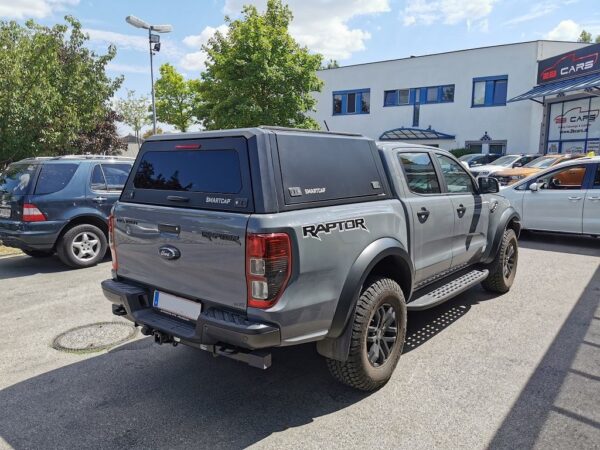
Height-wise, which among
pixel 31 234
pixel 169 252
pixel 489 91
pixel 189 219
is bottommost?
pixel 31 234

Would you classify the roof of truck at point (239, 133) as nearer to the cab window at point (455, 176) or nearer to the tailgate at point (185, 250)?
the tailgate at point (185, 250)

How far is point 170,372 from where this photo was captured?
145 inches

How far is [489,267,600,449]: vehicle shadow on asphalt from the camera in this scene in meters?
2.76

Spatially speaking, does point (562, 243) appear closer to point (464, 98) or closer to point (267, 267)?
point (267, 267)

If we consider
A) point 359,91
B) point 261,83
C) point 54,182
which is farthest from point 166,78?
point 54,182

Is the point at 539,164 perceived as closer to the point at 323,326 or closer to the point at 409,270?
the point at 409,270

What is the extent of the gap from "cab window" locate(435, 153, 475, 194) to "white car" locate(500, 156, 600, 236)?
15.0 ft

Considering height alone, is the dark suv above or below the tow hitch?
above

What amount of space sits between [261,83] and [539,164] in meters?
11.2

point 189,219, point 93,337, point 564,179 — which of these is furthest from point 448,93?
point 189,219

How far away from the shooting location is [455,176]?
4.92 meters

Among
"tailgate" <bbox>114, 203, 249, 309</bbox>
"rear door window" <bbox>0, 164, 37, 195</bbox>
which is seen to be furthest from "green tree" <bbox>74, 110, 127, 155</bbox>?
"tailgate" <bbox>114, 203, 249, 309</bbox>

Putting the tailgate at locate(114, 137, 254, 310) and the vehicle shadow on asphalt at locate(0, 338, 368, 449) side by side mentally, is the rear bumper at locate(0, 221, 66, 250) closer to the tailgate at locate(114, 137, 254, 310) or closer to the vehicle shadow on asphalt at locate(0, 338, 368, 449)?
the vehicle shadow on asphalt at locate(0, 338, 368, 449)

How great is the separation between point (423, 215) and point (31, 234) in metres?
5.65
